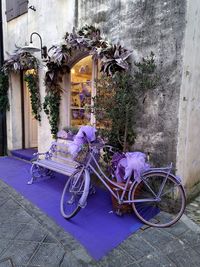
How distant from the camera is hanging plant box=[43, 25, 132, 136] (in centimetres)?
391

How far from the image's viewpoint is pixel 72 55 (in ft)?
15.7

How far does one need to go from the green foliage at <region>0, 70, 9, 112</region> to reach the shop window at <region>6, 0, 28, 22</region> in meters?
1.59

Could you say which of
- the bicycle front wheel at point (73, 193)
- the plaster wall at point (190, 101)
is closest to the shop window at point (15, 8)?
the plaster wall at point (190, 101)

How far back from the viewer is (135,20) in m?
3.83

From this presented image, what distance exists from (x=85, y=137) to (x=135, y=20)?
2100 millimetres

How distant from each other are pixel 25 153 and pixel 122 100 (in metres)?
4.02

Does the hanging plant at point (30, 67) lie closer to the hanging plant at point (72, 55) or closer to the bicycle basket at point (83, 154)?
the hanging plant at point (72, 55)

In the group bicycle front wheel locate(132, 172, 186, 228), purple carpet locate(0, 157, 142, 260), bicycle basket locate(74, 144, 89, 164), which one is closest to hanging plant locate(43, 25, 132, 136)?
bicycle basket locate(74, 144, 89, 164)

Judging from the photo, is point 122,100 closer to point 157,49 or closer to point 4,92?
point 157,49

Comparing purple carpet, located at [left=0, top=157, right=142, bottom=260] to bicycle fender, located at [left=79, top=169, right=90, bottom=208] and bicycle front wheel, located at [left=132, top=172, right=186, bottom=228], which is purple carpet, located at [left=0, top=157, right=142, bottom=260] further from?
bicycle fender, located at [left=79, top=169, right=90, bottom=208]

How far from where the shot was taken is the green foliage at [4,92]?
6703 millimetres

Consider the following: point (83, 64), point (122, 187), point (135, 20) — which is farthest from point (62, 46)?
point (122, 187)

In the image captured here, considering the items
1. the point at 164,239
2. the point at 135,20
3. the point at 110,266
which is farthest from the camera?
the point at 135,20

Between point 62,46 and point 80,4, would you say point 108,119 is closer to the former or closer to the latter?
point 62,46
